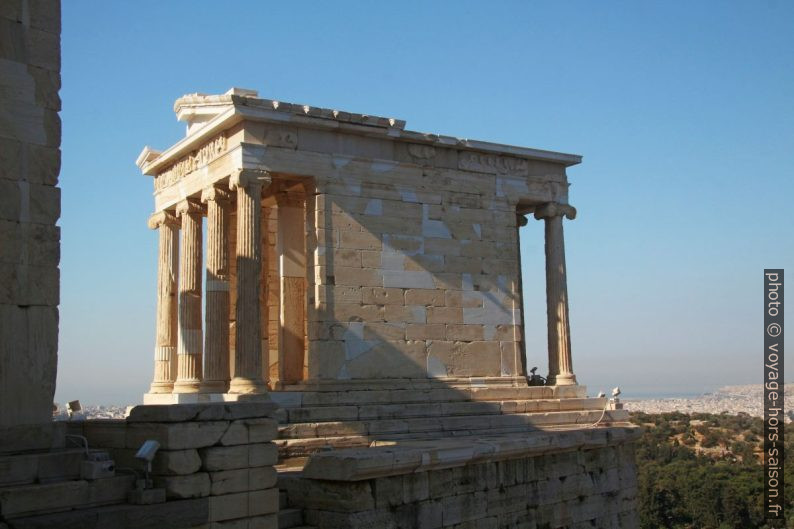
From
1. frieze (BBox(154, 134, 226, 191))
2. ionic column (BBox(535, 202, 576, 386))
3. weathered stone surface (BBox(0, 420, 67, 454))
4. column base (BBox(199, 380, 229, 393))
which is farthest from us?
ionic column (BBox(535, 202, 576, 386))

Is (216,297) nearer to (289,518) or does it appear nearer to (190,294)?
(190,294)

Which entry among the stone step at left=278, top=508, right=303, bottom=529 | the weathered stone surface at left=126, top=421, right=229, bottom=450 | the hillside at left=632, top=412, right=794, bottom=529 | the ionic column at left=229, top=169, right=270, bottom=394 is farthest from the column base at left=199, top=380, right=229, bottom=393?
the hillside at left=632, top=412, right=794, bottom=529

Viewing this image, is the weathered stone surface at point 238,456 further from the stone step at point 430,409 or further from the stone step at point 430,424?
the stone step at point 430,409

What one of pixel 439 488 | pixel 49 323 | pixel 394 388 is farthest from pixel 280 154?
pixel 49 323

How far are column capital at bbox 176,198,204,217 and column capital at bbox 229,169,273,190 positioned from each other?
275 centimetres

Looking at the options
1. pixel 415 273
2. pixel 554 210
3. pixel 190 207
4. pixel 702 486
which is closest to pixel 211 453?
pixel 415 273

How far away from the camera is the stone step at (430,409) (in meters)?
17.1

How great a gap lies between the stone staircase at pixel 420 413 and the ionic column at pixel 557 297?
0.68 meters

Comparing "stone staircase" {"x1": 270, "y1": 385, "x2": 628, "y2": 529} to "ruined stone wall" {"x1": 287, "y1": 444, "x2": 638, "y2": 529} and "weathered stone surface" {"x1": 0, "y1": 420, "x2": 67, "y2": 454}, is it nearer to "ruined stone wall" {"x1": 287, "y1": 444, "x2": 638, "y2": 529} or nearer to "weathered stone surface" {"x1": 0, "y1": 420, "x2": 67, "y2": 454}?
"ruined stone wall" {"x1": 287, "y1": 444, "x2": 638, "y2": 529}

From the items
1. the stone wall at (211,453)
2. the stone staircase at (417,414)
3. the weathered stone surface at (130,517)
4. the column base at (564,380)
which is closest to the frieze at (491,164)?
the column base at (564,380)

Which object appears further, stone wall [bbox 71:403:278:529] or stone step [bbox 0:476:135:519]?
stone wall [bbox 71:403:278:529]

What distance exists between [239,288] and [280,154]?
8.85 ft

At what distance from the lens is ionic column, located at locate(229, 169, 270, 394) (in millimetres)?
17641

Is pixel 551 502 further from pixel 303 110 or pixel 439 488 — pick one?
pixel 303 110
